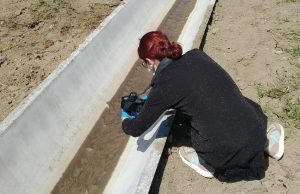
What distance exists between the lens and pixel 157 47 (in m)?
3.08

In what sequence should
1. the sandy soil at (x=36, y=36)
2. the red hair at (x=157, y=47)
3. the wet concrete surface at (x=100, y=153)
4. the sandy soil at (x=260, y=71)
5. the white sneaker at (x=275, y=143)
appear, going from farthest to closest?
1. the sandy soil at (x=36, y=36)
2. the wet concrete surface at (x=100, y=153)
3. the white sneaker at (x=275, y=143)
4. the sandy soil at (x=260, y=71)
5. the red hair at (x=157, y=47)

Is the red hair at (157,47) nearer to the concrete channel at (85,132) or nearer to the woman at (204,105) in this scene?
the woman at (204,105)

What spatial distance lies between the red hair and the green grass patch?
173cm

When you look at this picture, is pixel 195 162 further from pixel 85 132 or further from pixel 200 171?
pixel 85 132

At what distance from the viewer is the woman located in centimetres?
312

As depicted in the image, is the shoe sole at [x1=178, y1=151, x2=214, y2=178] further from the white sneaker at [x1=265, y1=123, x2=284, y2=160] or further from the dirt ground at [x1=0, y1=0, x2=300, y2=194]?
the white sneaker at [x1=265, y1=123, x2=284, y2=160]

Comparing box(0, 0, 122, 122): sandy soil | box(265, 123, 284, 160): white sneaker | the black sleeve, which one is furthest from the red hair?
box(0, 0, 122, 122): sandy soil

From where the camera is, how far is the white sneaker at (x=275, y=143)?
3799mm

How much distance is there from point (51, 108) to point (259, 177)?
199 cm

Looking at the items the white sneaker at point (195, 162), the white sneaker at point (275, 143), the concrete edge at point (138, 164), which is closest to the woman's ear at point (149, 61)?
the concrete edge at point (138, 164)

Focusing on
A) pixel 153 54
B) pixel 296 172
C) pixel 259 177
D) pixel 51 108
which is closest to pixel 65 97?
pixel 51 108

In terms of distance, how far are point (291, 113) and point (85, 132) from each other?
2139mm

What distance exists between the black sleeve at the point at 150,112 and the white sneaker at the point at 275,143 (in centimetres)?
118

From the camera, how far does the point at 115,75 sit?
17.7 ft
